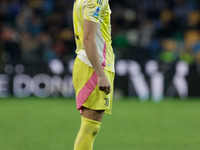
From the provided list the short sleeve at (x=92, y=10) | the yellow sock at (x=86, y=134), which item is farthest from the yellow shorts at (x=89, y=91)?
the short sleeve at (x=92, y=10)

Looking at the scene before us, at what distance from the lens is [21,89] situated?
13.0m

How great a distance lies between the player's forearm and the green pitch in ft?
7.50

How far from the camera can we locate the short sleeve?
3754mm

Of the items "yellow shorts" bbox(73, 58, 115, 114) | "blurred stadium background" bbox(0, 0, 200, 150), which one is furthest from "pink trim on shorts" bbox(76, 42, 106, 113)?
"blurred stadium background" bbox(0, 0, 200, 150)

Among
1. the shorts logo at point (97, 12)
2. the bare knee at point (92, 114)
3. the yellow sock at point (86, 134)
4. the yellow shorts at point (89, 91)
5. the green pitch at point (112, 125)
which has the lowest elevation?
the green pitch at point (112, 125)

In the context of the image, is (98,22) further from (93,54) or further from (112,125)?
(112,125)

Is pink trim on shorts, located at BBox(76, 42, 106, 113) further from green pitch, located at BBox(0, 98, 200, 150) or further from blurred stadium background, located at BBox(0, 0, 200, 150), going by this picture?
blurred stadium background, located at BBox(0, 0, 200, 150)

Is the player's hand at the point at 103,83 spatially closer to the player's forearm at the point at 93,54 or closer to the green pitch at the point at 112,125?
the player's forearm at the point at 93,54

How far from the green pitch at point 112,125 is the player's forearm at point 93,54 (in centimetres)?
229

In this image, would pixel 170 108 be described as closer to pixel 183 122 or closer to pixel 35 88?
pixel 183 122

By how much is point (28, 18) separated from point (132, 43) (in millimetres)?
3293

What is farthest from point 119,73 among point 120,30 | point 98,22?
point 98,22

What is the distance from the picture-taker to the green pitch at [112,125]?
6270 millimetres

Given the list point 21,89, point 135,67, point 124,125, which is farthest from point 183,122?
point 21,89
